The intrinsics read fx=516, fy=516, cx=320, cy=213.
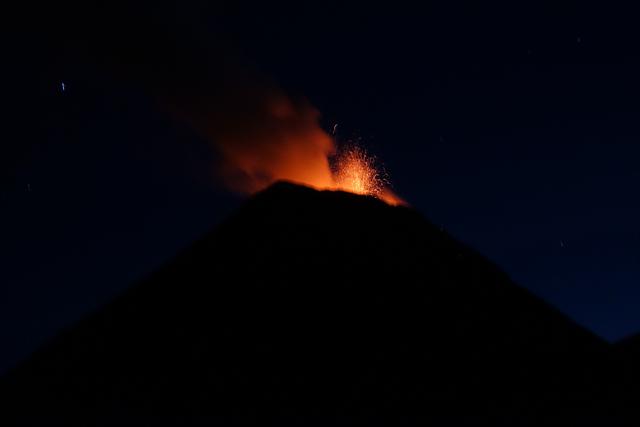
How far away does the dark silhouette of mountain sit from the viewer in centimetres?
668

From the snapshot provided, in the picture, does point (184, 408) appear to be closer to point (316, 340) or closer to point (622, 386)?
point (316, 340)

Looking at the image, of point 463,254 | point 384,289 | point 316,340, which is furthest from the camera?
point 463,254

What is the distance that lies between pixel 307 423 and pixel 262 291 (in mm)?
2857

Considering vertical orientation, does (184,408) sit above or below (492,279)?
below

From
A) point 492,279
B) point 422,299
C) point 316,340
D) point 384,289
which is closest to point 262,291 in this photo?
point 316,340

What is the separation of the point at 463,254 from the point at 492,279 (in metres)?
1.00

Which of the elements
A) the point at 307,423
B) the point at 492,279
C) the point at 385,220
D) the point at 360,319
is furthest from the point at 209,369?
the point at 492,279

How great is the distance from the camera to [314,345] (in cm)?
750

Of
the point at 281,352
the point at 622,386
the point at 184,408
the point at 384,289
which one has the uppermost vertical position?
the point at 622,386

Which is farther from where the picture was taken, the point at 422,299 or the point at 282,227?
the point at 282,227

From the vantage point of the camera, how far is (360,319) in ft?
26.9

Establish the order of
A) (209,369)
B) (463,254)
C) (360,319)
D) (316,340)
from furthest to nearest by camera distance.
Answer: (463,254) < (360,319) < (316,340) < (209,369)

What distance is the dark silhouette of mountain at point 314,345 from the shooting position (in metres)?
6.68

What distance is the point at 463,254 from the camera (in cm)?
1214
